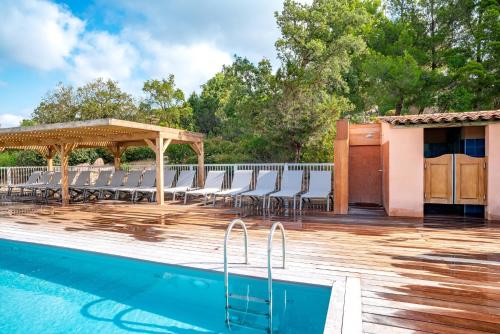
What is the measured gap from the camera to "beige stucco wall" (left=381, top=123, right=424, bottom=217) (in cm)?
757

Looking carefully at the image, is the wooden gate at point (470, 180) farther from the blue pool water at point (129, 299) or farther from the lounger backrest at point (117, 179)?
the lounger backrest at point (117, 179)

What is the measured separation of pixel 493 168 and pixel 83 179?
1341 centimetres

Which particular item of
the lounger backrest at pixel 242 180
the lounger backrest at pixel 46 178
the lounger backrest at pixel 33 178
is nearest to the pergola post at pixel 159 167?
the lounger backrest at pixel 242 180

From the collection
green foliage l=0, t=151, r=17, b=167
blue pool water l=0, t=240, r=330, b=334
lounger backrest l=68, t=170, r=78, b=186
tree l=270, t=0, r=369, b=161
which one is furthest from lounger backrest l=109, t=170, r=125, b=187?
green foliage l=0, t=151, r=17, b=167

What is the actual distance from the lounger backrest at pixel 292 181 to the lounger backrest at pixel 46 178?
10.1 m

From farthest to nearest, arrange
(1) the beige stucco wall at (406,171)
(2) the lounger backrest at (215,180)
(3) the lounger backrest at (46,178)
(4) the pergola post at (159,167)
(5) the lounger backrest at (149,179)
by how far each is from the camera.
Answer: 1. (3) the lounger backrest at (46,178)
2. (5) the lounger backrest at (149,179)
3. (2) the lounger backrest at (215,180)
4. (4) the pergola post at (159,167)
5. (1) the beige stucco wall at (406,171)

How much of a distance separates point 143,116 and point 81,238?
1988cm

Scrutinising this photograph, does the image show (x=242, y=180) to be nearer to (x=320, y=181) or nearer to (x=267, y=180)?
(x=267, y=180)

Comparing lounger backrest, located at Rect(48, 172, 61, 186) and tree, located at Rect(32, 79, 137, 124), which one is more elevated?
tree, located at Rect(32, 79, 137, 124)

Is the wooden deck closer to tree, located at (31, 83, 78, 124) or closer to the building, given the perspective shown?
the building

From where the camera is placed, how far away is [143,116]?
Answer: 973 inches

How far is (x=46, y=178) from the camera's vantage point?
1424 centimetres

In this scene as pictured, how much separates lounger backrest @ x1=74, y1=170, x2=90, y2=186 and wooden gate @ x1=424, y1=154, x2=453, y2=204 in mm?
11998

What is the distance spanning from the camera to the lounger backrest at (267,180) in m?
10.1
